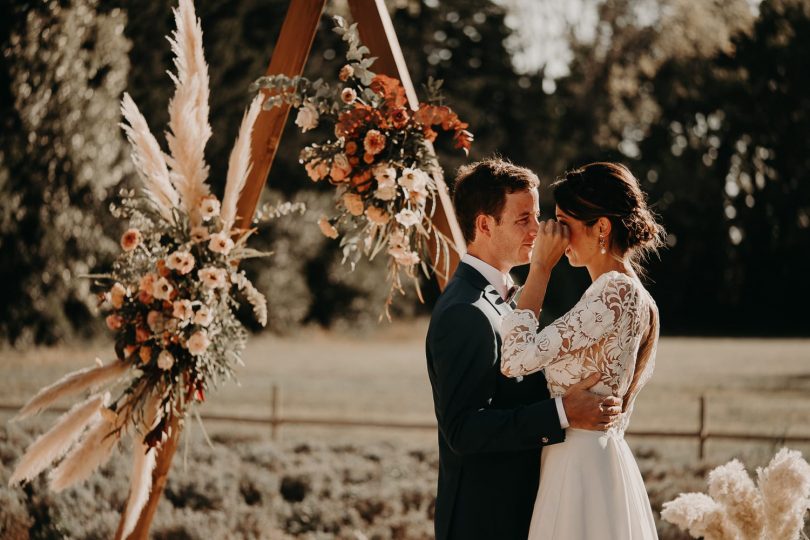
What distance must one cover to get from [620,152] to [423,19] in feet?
21.1

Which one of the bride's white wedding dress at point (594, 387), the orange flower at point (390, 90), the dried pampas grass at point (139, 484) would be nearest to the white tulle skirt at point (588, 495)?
the bride's white wedding dress at point (594, 387)

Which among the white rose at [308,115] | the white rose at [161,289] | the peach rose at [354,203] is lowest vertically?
the white rose at [161,289]

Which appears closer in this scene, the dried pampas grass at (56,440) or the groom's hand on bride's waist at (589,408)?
the groom's hand on bride's waist at (589,408)

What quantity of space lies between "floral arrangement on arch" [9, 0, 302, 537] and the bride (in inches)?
58.3

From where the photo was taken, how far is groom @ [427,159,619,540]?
292 cm

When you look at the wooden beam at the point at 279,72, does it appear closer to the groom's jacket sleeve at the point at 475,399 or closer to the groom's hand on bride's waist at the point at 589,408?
the groom's jacket sleeve at the point at 475,399

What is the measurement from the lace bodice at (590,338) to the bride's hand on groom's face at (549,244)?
0.16m

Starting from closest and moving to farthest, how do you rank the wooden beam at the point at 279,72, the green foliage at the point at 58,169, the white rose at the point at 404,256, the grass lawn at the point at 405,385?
the white rose at the point at 404,256 → the wooden beam at the point at 279,72 → the grass lawn at the point at 405,385 → the green foliage at the point at 58,169

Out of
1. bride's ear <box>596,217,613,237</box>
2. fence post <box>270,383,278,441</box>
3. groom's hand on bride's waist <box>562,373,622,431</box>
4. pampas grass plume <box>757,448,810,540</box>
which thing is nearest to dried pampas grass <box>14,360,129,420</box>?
groom's hand on bride's waist <box>562,373,622,431</box>

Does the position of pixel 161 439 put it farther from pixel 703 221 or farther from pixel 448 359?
pixel 703 221

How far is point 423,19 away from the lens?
24.5 meters

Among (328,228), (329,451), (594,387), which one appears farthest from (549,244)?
(329,451)

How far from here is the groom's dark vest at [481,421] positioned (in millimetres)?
2920

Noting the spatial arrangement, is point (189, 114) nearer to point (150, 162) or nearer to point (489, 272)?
point (150, 162)
